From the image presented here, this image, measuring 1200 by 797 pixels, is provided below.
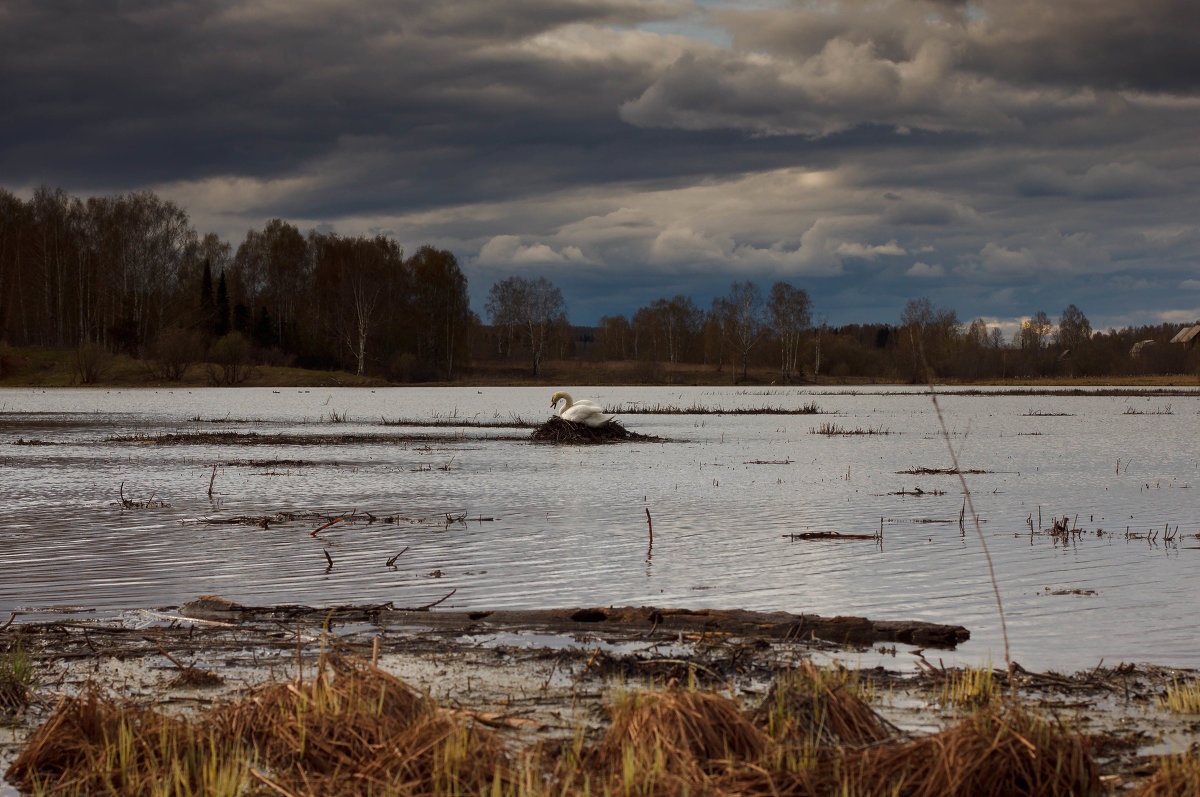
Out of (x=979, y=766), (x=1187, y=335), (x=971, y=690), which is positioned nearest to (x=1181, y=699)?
(x=971, y=690)

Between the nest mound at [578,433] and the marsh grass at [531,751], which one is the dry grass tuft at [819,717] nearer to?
the marsh grass at [531,751]

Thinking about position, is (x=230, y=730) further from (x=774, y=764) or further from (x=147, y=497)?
(x=147, y=497)

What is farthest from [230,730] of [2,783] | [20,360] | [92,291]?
[92,291]

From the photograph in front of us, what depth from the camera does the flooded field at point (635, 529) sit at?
847 centimetres

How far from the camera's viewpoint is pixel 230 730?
14.8 ft

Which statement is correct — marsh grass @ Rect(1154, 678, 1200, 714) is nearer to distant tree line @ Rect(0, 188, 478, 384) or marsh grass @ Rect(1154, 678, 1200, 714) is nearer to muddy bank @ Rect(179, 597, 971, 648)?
muddy bank @ Rect(179, 597, 971, 648)

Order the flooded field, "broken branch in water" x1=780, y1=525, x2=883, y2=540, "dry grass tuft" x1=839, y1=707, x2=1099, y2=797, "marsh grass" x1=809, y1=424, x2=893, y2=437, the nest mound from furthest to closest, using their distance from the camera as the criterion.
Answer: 1. "marsh grass" x1=809, y1=424, x2=893, y2=437
2. the nest mound
3. "broken branch in water" x1=780, y1=525, x2=883, y2=540
4. the flooded field
5. "dry grass tuft" x1=839, y1=707, x2=1099, y2=797

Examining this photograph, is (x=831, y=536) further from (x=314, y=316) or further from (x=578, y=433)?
(x=314, y=316)

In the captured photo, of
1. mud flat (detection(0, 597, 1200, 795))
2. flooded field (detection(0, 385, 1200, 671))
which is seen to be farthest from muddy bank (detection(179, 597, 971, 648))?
flooded field (detection(0, 385, 1200, 671))

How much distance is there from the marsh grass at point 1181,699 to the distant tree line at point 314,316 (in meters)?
70.9

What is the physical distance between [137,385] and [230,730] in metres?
77.3

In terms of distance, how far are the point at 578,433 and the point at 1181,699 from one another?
23.7 metres

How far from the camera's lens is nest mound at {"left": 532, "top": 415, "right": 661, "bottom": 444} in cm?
2848

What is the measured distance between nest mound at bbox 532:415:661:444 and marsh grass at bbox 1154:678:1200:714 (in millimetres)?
22821
